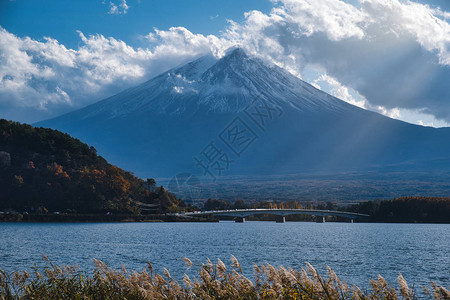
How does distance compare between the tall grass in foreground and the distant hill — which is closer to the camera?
the tall grass in foreground

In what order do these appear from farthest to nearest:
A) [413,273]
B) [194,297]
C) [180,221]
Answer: [180,221]
[413,273]
[194,297]

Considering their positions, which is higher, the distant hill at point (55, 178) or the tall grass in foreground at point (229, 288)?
the distant hill at point (55, 178)

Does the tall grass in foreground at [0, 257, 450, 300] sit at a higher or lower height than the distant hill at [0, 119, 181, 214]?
lower

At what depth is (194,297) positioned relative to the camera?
45.5ft

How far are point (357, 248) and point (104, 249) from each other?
26853mm

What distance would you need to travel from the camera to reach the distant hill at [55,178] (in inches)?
4313

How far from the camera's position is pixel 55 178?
370 ft

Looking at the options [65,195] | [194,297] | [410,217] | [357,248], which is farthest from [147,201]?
[194,297]

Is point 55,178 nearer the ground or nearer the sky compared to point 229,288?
nearer the sky

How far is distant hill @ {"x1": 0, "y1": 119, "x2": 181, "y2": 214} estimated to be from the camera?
10956cm

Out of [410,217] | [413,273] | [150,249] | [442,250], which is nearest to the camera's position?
[413,273]

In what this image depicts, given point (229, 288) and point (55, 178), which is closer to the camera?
point (229, 288)

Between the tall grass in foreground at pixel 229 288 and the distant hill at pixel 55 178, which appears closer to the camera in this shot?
the tall grass in foreground at pixel 229 288

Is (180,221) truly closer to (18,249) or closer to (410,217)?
(410,217)
